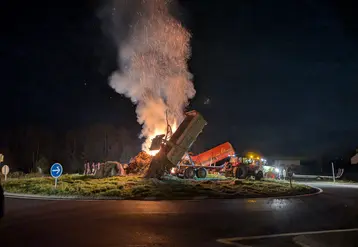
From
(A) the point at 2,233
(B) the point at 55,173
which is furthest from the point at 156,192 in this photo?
(A) the point at 2,233

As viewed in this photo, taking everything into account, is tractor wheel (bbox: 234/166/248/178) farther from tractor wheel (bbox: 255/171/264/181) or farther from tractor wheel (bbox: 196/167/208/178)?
tractor wheel (bbox: 196/167/208/178)

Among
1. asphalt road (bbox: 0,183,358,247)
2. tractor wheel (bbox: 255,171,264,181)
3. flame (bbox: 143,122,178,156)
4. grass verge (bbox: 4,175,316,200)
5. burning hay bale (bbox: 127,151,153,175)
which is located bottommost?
asphalt road (bbox: 0,183,358,247)

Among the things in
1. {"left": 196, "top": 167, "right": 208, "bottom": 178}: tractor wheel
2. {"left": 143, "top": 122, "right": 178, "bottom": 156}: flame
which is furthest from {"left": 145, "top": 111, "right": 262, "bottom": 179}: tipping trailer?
{"left": 143, "top": 122, "right": 178, "bottom": 156}: flame

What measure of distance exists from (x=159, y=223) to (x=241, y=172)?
69.6ft

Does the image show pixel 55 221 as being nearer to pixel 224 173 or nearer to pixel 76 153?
pixel 224 173

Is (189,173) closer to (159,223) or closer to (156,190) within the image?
(156,190)

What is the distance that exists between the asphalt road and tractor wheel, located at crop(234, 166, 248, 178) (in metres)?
14.7

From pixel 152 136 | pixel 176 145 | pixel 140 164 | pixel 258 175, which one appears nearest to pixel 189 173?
pixel 176 145

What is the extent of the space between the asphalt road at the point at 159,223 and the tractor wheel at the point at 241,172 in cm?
1473

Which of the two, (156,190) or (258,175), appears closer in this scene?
(156,190)

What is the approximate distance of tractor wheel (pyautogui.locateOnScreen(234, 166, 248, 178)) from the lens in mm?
31000

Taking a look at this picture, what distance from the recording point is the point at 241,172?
1224 inches

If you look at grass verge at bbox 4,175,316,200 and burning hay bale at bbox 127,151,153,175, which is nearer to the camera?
grass verge at bbox 4,175,316,200

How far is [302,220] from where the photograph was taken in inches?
477
